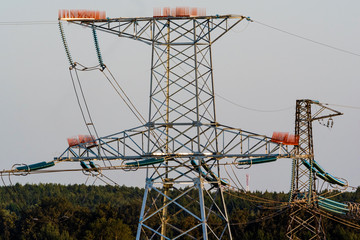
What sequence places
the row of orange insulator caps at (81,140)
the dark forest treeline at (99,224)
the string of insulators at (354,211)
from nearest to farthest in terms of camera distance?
the row of orange insulator caps at (81,140), the string of insulators at (354,211), the dark forest treeline at (99,224)

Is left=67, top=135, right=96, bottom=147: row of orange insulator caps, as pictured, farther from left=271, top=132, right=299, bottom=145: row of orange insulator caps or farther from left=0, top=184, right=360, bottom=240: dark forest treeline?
left=0, top=184, right=360, bottom=240: dark forest treeline

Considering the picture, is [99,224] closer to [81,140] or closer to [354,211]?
[354,211]

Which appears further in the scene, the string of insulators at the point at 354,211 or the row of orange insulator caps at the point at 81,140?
the string of insulators at the point at 354,211

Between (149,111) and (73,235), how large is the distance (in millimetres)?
98772

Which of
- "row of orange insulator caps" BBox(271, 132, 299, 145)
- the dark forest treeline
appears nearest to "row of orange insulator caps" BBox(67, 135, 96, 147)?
"row of orange insulator caps" BBox(271, 132, 299, 145)

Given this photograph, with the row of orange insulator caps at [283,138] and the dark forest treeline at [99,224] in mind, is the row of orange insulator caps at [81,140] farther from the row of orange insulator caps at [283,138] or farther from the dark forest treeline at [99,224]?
the dark forest treeline at [99,224]

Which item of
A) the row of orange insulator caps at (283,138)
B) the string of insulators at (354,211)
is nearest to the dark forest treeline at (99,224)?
the string of insulators at (354,211)

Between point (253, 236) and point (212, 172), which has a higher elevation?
point (253, 236)

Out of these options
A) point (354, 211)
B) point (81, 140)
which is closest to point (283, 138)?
point (81, 140)

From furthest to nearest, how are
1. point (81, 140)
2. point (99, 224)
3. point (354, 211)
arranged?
point (99, 224), point (354, 211), point (81, 140)

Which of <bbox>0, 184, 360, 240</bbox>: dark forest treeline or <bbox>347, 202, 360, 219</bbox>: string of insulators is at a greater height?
<bbox>0, 184, 360, 240</bbox>: dark forest treeline

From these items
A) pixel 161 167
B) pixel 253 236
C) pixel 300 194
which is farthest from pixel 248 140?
pixel 253 236

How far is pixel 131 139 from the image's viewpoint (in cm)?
4634

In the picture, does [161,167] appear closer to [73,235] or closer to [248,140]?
[248,140]
